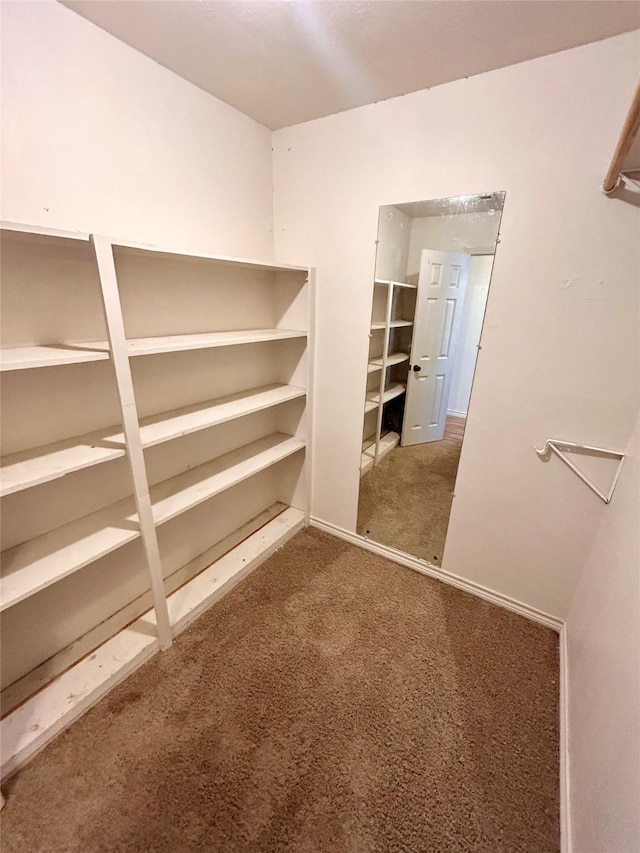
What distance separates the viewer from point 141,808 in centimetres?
105

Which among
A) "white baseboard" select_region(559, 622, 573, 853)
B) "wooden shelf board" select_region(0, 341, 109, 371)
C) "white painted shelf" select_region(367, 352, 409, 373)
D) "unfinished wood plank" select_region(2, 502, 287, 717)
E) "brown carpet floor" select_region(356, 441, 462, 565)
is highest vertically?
"wooden shelf board" select_region(0, 341, 109, 371)

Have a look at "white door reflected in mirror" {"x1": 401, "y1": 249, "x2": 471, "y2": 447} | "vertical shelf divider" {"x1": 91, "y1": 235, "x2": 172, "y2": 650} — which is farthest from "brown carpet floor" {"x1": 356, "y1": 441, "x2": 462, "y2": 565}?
"vertical shelf divider" {"x1": 91, "y1": 235, "x2": 172, "y2": 650}

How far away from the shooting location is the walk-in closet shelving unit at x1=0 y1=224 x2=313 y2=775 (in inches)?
43.8

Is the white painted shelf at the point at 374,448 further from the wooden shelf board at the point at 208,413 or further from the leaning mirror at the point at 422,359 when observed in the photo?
the wooden shelf board at the point at 208,413

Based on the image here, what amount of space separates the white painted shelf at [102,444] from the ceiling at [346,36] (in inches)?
53.4

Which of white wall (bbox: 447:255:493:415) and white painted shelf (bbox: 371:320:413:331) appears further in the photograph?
white painted shelf (bbox: 371:320:413:331)

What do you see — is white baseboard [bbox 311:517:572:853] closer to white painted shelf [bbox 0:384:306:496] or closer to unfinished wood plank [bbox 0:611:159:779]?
white painted shelf [bbox 0:384:306:496]

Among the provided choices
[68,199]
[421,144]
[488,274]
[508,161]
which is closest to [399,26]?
[421,144]

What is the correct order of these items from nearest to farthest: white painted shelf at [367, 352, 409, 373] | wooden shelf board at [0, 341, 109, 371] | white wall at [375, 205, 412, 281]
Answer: wooden shelf board at [0, 341, 109, 371] → white wall at [375, 205, 412, 281] → white painted shelf at [367, 352, 409, 373]

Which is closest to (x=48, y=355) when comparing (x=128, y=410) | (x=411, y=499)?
(x=128, y=410)

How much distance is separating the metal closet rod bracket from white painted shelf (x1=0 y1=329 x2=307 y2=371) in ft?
4.66

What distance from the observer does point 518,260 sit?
140 centimetres

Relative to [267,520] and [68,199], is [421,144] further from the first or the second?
[267,520]

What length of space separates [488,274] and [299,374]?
112 centimetres
